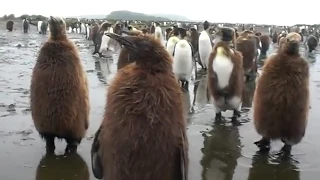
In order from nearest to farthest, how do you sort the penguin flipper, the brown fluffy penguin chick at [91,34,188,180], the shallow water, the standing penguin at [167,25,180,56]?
the brown fluffy penguin chick at [91,34,188,180], the penguin flipper, the shallow water, the standing penguin at [167,25,180,56]

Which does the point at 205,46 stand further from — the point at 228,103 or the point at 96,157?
the point at 96,157

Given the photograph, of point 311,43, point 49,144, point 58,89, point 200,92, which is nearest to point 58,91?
point 58,89

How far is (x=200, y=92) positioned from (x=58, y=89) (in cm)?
503

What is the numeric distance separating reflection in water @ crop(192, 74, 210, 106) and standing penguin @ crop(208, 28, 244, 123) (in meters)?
1.02

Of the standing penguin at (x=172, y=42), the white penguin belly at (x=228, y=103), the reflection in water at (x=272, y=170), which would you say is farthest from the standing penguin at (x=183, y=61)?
the reflection in water at (x=272, y=170)

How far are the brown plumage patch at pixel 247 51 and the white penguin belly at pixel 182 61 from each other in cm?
179

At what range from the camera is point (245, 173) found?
4.43 meters

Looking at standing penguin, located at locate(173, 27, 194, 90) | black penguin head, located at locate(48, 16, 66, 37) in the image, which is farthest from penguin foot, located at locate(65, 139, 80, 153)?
standing penguin, located at locate(173, 27, 194, 90)

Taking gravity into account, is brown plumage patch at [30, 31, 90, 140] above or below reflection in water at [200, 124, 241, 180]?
above

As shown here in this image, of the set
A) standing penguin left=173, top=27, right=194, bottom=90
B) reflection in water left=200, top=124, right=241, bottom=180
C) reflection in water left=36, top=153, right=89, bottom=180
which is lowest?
reflection in water left=36, top=153, right=89, bottom=180

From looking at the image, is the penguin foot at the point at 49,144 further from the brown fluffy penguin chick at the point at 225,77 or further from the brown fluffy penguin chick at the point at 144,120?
the brown fluffy penguin chick at the point at 225,77

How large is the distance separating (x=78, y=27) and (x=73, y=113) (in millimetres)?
38594

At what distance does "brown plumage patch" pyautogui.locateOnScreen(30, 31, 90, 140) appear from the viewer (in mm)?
4453

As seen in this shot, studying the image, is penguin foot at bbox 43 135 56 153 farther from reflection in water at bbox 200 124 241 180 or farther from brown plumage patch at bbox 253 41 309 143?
brown plumage patch at bbox 253 41 309 143
